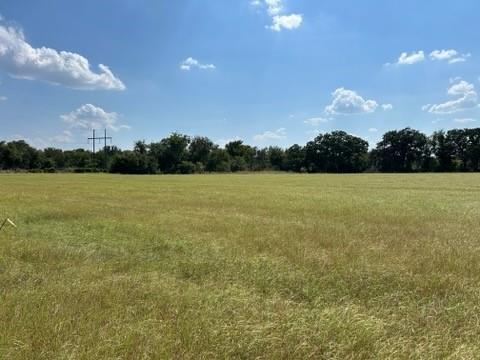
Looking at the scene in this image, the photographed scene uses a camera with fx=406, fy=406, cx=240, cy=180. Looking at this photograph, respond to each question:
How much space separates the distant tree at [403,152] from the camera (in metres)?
132

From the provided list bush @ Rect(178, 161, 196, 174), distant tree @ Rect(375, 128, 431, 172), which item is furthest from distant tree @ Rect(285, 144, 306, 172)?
bush @ Rect(178, 161, 196, 174)

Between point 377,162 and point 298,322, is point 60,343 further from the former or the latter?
point 377,162

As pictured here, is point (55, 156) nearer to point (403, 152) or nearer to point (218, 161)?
point (218, 161)

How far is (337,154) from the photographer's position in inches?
5468

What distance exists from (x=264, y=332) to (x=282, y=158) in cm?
14600

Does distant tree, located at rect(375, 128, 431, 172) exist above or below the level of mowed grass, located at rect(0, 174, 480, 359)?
above

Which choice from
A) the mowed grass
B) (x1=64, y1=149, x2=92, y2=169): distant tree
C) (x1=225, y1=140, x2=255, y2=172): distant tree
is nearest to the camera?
the mowed grass

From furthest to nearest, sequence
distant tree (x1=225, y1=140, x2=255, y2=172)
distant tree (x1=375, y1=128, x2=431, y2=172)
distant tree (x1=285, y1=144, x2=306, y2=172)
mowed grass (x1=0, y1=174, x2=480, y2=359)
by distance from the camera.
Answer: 1. distant tree (x1=225, y1=140, x2=255, y2=172)
2. distant tree (x1=285, y1=144, x2=306, y2=172)
3. distant tree (x1=375, y1=128, x2=431, y2=172)
4. mowed grass (x1=0, y1=174, x2=480, y2=359)

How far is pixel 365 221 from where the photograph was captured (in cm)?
1400

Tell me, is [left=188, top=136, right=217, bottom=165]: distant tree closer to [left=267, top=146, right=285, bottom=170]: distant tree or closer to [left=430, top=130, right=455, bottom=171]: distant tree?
[left=267, top=146, right=285, bottom=170]: distant tree

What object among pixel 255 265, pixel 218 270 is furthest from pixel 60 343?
pixel 255 265

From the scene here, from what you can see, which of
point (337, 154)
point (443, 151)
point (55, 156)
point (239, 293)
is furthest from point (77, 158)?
point (239, 293)

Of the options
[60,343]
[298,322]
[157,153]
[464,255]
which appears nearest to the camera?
[60,343]

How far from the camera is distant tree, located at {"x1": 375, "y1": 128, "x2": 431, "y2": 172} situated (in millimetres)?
131625
